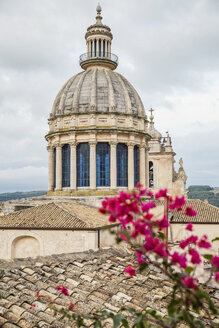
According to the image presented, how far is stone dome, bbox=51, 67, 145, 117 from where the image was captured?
33.7m

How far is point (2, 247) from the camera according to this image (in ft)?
76.6

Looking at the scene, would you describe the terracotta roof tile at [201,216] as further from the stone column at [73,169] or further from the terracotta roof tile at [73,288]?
the terracotta roof tile at [73,288]

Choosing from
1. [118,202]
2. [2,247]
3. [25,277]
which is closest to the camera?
[118,202]

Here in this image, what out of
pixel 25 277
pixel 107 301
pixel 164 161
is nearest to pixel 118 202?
pixel 107 301

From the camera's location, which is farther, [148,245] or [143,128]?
[143,128]

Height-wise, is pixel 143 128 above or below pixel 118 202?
above

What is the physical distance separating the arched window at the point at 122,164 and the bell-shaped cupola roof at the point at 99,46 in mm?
8669

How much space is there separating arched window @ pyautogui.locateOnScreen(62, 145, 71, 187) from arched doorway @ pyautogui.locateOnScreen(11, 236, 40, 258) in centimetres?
1136

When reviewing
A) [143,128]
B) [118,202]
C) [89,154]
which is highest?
[143,128]

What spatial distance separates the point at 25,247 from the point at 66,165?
12.5 m

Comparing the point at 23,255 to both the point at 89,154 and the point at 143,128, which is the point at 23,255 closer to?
the point at 89,154

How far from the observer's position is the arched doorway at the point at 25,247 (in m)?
23.0

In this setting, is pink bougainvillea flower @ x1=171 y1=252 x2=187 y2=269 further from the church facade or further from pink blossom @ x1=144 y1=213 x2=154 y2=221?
the church facade

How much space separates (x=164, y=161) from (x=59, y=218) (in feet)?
90.1
